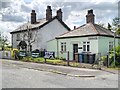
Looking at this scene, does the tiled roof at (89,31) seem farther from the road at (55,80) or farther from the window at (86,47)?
the road at (55,80)

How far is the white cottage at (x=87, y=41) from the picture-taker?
2706 cm

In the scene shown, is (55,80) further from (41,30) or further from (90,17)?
(41,30)

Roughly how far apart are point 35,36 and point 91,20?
11.2 metres

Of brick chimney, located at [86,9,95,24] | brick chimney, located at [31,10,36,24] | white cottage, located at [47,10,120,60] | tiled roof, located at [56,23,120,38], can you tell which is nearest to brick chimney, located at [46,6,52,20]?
brick chimney, located at [31,10,36,24]

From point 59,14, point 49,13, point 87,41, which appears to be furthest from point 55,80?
point 59,14

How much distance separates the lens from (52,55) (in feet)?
101

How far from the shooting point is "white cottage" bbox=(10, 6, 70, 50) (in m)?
40.1


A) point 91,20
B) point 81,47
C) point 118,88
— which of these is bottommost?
point 118,88

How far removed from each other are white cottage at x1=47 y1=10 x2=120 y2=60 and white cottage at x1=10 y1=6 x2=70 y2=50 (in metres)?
7.42

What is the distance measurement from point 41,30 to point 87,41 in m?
13.7

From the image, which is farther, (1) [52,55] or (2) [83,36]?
(1) [52,55]

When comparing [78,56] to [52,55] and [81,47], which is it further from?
[52,55]

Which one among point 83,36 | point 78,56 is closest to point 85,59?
point 78,56

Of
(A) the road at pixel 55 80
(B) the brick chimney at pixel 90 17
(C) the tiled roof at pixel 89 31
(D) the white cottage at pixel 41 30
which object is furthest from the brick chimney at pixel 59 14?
(A) the road at pixel 55 80
